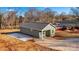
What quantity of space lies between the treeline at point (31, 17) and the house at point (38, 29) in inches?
1.4

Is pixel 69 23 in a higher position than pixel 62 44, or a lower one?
higher

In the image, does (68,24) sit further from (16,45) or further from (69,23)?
(16,45)

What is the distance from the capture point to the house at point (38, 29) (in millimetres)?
1641

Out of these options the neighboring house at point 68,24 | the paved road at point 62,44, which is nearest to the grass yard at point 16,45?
the paved road at point 62,44

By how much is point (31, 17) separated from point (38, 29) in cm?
12

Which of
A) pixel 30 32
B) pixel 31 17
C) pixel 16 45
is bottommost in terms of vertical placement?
pixel 16 45

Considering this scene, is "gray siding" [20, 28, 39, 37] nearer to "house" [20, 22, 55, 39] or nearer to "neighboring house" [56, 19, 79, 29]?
"house" [20, 22, 55, 39]

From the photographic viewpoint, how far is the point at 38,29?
5.41 ft

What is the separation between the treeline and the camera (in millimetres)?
1645

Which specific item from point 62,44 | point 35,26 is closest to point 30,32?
point 35,26
